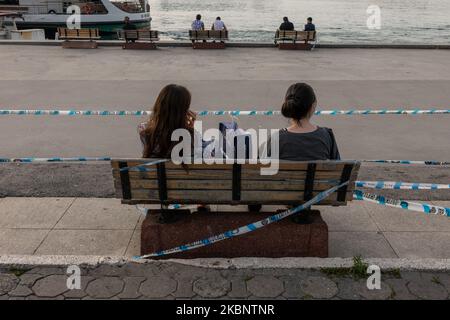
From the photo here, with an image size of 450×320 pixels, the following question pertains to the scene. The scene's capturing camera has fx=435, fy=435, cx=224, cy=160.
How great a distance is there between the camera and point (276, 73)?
551 inches

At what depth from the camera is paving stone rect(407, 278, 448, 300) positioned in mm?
3521

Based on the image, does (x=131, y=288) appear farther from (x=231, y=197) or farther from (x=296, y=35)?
(x=296, y=35)

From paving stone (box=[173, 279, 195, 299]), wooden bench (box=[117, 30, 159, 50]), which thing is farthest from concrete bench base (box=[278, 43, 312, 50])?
paving stone (box=[173, 279, 195, 299])

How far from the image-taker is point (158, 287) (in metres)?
3.61

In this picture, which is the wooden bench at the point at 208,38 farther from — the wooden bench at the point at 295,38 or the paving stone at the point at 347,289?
the paving stone at the point at 347,289

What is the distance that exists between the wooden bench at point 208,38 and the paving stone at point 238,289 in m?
16.7

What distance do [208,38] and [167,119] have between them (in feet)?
53.3

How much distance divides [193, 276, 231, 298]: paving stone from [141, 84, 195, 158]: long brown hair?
1.14 metres

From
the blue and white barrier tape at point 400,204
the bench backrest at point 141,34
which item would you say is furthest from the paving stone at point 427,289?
the bench backrest at point 141,34

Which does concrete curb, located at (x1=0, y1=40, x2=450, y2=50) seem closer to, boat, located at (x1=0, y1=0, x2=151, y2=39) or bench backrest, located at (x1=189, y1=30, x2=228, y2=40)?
bench backrest, located at (x1=189, y1=30, x2=228, y2=40)

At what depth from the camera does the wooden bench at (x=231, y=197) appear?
12.2ft

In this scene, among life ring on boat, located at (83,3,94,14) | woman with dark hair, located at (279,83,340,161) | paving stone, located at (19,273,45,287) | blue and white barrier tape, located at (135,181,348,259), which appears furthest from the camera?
life ring on boat, located at (83,3,94,14)
